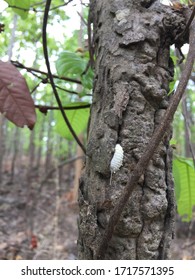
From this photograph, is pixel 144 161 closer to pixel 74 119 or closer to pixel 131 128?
pixel 131 128

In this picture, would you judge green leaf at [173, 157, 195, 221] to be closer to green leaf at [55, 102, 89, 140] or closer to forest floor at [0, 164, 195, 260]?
green leaf at [55, 102, 89, 140]

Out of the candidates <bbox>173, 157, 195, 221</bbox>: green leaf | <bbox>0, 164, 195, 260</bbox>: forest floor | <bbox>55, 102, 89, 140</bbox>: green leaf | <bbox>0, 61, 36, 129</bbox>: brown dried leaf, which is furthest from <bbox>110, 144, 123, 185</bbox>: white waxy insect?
<bbox>0, 164, 195, 260</bbox>: forest floor

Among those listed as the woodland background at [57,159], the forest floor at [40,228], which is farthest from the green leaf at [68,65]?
the forest floor at [40,228]

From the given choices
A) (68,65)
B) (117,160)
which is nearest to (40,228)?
(68,65)

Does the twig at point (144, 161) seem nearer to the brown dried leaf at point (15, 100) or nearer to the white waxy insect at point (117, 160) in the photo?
the white waxy insect at point (117, 160)
